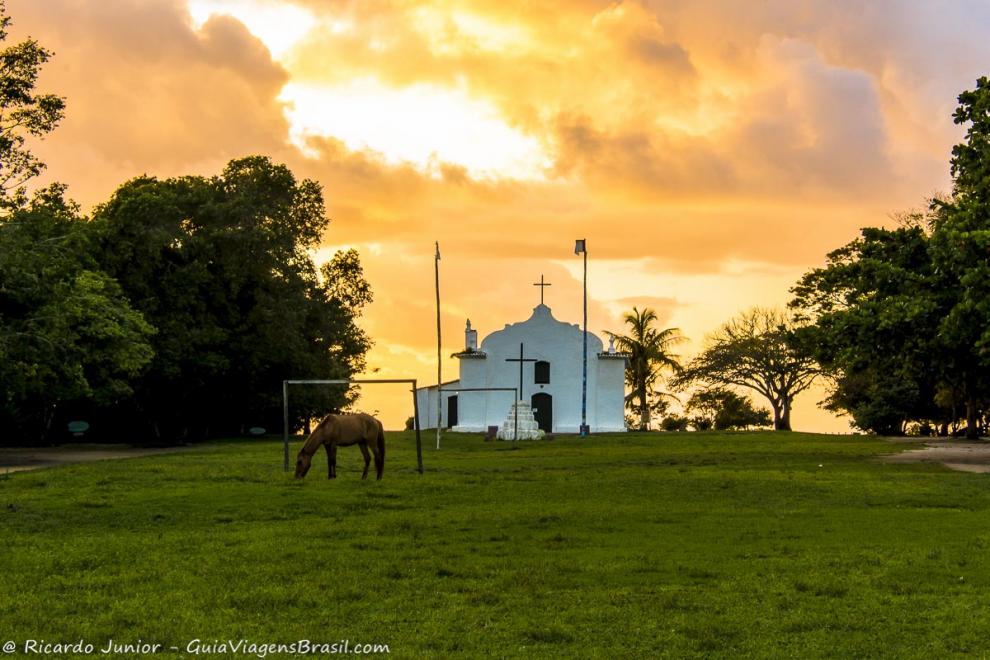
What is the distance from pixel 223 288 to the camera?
203ft

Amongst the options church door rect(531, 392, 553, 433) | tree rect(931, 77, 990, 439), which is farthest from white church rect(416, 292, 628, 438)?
tree rect(931, 77, 990, 439)

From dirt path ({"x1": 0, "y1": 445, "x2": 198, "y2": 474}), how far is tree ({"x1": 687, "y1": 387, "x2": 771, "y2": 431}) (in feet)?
143

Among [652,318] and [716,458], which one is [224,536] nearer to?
[716,458]

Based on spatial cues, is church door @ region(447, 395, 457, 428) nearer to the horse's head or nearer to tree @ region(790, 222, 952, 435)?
tree @ region(790, 222, 952, 435)

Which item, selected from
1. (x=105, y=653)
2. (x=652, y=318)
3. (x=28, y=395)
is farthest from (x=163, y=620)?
(x=652, y=318)

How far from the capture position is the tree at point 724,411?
8700cm

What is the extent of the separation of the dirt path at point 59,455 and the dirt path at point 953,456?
27.5 metres

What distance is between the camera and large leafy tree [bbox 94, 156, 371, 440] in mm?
58219

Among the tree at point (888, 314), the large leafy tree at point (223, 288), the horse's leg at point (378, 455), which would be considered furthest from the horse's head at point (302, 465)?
the large leafy tree at point (223, 288)

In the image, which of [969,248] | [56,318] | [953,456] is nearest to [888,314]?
[969,248]

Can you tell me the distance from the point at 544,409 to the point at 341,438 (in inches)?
1962

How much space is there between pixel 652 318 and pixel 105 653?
8223cm

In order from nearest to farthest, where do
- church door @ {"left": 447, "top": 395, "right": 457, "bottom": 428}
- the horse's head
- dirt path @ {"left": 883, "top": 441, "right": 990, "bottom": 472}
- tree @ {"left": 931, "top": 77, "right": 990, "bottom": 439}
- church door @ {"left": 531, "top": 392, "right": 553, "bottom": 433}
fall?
the horse's head
tree @ {"left": 931, "top": 77, "right": 990, "bottom": 439}
dirt path @ {"left": 883, "top": 441, "right": 990, "bottom": 472}
church door @ {"left": 531, "top": 392, "right": 553, "bottom": 433}
church door @ {"left": 447, "top": 395, "right": 457, "bottom": 428}

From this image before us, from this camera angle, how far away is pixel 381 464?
29.0 m
